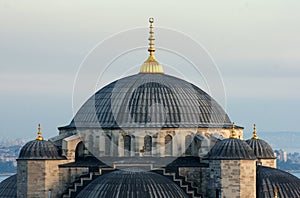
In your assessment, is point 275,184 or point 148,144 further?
point 148,144

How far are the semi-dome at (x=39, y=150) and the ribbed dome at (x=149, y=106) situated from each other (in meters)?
3.61

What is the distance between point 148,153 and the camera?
7881cm

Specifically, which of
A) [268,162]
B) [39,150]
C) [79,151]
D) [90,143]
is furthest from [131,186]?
[268,162]

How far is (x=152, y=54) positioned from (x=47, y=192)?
14.5 m

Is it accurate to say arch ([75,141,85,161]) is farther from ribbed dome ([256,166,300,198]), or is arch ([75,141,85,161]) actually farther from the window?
ribbed dome ([256,166,300,198])

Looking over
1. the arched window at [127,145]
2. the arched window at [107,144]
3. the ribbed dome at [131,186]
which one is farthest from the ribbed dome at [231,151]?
the arched window at [107,144]

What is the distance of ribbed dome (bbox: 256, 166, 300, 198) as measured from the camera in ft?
250

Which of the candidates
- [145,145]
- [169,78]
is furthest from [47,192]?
[169,78]

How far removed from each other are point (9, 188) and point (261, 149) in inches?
679

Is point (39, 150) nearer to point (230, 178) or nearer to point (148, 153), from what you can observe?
point (148, 153)

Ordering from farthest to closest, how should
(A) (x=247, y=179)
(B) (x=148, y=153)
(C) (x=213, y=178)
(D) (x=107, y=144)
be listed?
(D) (x=107, y=144) < (B) (x=148, y=153) < (C) (x=213, y=178) < (A) (x=247, y=179)

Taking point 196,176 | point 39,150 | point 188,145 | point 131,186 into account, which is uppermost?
point 188,145

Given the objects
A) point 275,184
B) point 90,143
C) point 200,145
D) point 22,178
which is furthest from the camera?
point 90,143

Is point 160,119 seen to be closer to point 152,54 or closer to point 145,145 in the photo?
point 145,145
